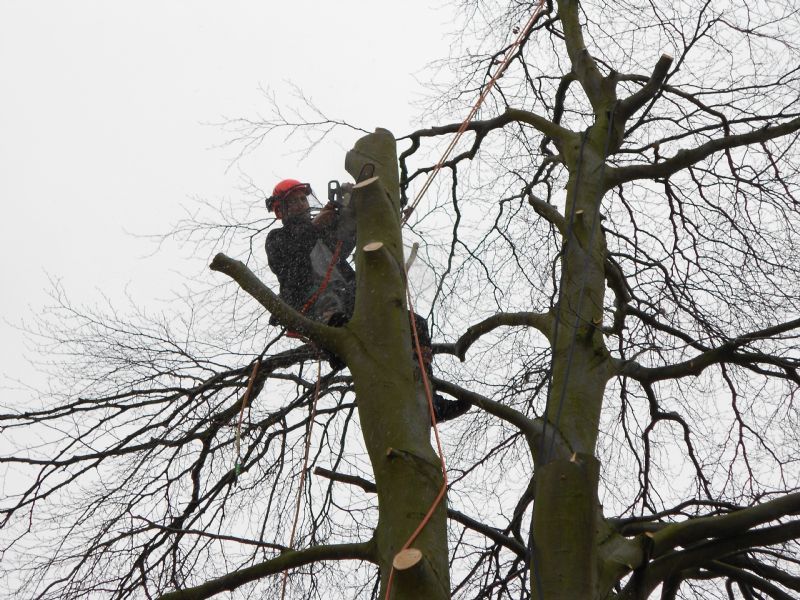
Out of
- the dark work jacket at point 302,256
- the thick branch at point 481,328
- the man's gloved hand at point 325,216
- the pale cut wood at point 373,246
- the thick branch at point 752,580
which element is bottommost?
the thick branch at point 752,580

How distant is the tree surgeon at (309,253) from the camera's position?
4.66m

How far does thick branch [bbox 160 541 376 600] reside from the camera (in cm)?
316

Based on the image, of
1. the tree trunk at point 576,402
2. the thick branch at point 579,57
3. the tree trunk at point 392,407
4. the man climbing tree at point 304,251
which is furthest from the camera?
the thick branch at point 579,57

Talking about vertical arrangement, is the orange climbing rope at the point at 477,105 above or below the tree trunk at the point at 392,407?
above

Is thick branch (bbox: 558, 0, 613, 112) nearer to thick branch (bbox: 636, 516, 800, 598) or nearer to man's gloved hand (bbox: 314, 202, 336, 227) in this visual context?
man's gloved hand (bbox: 314, 202, 336, 227)

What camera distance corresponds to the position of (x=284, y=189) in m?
5.10

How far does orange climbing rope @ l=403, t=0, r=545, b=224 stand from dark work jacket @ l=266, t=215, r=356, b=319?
47 cm

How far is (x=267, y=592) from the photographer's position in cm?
422

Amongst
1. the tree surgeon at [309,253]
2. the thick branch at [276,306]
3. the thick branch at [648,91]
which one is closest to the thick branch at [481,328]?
the tree surgeon at [309,253]

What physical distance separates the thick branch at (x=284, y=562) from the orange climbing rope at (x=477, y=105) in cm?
181

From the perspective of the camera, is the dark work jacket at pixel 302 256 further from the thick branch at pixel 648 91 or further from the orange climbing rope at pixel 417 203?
the thick branch at pixel 648 91


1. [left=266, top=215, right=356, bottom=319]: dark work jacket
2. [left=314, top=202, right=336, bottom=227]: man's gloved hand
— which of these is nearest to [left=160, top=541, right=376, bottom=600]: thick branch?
[left=266, top=215, right=356, bottom=319]: dark work jacket

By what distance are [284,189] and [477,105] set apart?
1.10 meters

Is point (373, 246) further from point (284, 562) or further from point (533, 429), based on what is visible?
point (284, 562)
